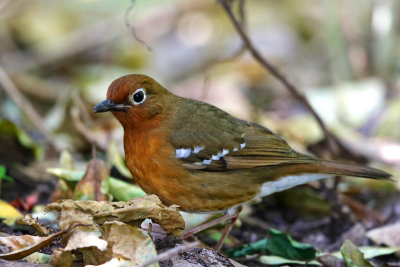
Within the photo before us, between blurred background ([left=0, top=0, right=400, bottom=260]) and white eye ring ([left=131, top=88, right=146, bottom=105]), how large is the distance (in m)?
0.91

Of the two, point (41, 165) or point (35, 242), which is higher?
point (41, 165)

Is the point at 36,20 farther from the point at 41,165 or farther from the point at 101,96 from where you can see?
the point at 41,165

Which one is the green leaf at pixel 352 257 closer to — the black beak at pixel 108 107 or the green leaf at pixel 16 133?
the black beak at pixel 108 107

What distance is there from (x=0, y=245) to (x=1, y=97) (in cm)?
556

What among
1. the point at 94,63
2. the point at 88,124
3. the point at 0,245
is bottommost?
the point at 0,245

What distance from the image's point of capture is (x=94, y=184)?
462 cm

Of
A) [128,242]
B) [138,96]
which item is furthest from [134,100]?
[128,242]

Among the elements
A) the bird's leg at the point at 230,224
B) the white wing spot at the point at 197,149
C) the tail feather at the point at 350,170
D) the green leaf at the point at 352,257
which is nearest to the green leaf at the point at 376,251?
the green leaf at the point at 352,257

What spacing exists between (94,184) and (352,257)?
198 centimetres

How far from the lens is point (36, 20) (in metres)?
11.1

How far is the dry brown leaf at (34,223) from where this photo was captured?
356cm

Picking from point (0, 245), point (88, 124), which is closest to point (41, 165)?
point (88, 124)

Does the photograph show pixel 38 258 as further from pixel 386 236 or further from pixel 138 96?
pixel 386 236

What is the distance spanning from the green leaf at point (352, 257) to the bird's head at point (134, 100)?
5.85ft
